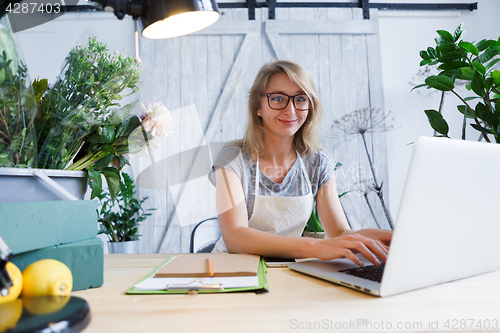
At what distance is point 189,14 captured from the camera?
645mm

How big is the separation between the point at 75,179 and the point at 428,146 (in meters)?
0.61

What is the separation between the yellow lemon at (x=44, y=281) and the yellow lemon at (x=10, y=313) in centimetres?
2

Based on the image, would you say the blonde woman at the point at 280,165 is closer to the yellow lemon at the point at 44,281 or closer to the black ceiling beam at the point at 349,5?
the yellow lemon at the point at 44,281

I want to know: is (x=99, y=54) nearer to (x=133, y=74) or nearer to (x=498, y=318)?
(x=133, y=74)

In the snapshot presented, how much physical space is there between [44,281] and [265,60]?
2.71m

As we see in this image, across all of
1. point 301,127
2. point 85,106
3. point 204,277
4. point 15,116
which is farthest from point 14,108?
point 301,127

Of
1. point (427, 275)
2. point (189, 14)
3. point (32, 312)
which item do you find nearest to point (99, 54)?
point (189, 14)

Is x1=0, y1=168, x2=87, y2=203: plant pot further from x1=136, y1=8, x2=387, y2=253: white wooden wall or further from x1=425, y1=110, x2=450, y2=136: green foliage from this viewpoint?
x1=136, y1=8, x2=387, y2=253: white wooden wall

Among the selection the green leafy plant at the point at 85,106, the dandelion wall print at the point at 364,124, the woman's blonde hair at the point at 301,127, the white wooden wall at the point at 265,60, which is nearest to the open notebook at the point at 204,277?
the green leafy plant at the point at 85,106

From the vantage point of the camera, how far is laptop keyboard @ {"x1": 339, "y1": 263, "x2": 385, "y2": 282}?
0.55 m

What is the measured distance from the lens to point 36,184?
1.80ft

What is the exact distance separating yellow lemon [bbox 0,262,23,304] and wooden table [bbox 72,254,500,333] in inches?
3.8

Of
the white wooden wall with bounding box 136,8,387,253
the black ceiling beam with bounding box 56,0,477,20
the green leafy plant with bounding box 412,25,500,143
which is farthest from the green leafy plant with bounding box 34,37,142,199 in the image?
the black ceiling beam with bounding box 56,0,477,20

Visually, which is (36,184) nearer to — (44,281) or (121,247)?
(44,281)
